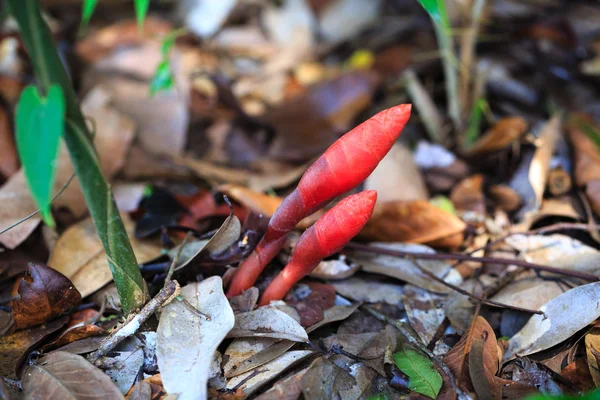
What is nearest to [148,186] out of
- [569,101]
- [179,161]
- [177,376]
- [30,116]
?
[179,161]

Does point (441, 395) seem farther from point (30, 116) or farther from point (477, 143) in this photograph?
point (477, 143)

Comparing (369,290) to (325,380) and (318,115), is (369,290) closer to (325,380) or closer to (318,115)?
(325,380)

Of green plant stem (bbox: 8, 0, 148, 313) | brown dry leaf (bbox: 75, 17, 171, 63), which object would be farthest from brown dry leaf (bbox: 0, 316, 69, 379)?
brown dry leaf (bbox: 75, 17, 171, 63)

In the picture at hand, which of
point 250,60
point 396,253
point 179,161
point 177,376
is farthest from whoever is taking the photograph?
point 250,60

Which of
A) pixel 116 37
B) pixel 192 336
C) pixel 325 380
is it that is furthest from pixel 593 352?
pixel 116 37

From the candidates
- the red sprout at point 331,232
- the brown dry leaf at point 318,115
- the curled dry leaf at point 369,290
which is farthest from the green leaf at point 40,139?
the brown dry leaf at point 318,115

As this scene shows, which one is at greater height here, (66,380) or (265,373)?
(66,380)

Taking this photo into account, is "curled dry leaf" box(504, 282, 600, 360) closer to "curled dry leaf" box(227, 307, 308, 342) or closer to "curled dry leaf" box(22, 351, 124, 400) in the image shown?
"curled dry leaf" box(227, 307, 308, 342)
